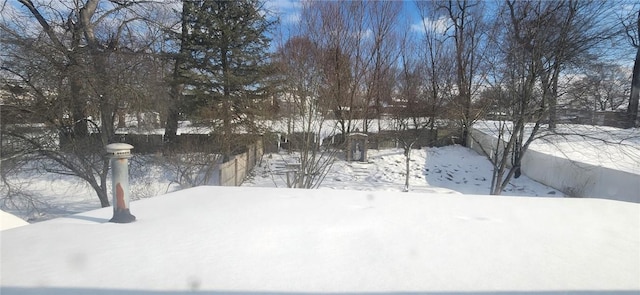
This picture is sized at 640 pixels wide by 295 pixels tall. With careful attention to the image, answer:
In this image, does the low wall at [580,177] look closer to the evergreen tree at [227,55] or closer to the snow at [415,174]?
the snow at [415,174]

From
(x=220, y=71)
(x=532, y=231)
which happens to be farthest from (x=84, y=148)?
(x=532, y=231)

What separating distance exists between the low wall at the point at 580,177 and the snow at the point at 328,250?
7.14m

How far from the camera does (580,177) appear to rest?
1027cm

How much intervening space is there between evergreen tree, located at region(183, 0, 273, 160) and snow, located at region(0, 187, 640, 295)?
12.3 m

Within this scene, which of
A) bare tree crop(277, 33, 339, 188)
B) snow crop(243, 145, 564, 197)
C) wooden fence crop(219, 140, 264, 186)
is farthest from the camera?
snow crop(243, 145, 564, 197)

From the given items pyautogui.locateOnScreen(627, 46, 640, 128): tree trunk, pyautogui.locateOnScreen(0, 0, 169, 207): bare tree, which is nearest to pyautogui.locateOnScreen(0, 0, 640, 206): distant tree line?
pyautogui.locateOnScreen(0, 0, 169, 207): bare tree

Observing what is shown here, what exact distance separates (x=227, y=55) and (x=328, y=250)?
14997 mm

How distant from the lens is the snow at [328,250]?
65.0 inches

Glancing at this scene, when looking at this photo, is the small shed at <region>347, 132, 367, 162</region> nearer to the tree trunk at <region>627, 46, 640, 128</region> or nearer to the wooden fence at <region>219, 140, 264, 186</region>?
the wooden fence at <region>219, 140, 264, 186</region>

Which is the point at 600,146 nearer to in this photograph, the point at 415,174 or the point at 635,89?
the point at 415,174

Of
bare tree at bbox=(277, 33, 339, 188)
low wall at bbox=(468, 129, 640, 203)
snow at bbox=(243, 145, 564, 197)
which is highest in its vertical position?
bare tree at bbox=(277, 33, 339, 188)

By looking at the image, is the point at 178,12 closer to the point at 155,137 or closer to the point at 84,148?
the point at 155,137

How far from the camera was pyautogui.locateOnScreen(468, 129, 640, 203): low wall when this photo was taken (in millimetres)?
8398

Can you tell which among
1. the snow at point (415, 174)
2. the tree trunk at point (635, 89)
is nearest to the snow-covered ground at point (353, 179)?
the snow at point (415, 174)
